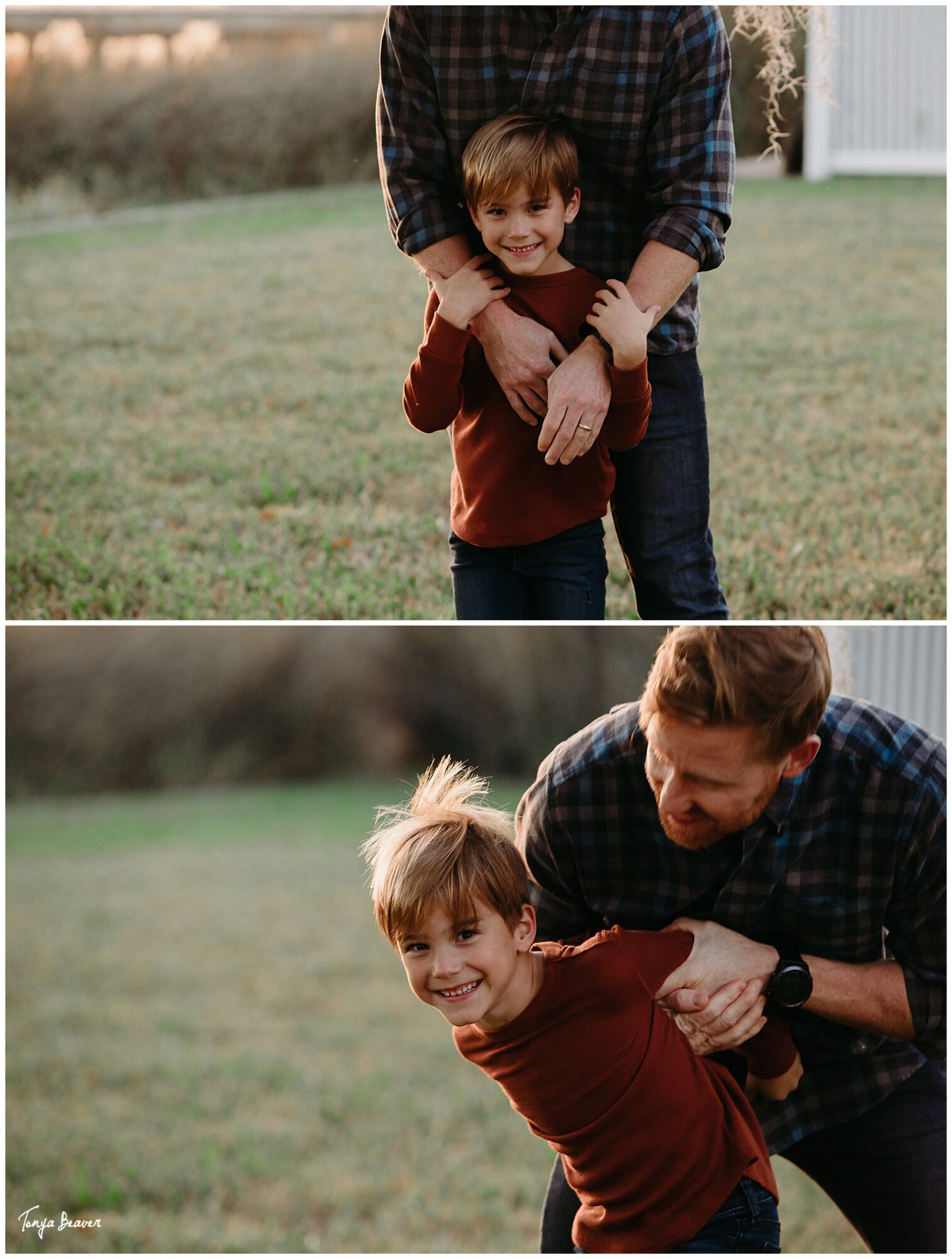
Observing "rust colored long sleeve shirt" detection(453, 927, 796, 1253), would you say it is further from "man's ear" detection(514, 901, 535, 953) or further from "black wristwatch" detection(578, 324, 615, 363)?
"black wristwatch" detection(578, 324, 615, 363)

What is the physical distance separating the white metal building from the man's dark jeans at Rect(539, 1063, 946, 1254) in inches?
326

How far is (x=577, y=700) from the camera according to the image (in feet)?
24.9

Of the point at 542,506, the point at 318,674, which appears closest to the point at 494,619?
the point at 542,506

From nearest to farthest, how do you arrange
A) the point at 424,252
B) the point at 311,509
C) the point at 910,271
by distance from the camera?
the point at 424,252, the point at 311,509, the point at 910,271

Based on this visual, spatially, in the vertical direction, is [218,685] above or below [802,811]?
below

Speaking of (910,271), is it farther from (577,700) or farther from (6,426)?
(6,426)

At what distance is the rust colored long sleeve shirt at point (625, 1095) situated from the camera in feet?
6.75

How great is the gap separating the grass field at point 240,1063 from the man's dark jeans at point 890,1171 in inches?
59.6

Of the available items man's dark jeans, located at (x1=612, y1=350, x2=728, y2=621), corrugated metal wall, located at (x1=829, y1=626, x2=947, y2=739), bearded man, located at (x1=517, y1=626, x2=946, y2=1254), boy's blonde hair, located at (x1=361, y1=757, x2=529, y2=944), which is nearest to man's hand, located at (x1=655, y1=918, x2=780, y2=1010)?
bearded man, located at (x1=517, y1=626, x2=946, y2=1254)

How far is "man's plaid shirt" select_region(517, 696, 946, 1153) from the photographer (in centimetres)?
217

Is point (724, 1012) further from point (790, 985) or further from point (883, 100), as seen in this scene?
point (883, 100)

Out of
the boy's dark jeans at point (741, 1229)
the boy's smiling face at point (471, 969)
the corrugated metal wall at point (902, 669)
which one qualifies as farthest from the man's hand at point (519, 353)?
the corrugated metal wall at point (902, 669)

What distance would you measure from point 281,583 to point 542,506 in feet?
8.01

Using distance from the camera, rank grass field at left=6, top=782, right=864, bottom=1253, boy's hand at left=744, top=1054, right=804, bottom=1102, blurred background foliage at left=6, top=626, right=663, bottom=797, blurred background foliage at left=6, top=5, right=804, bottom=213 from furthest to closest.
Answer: blurred background foliage at left=6, top=5, right=804, bottom=213 → blurred background foliage at left=6, top=626, right=663, bottom=797 → grass field at left=6, top=782, right=864, bottom=1253 → boy's hand at left=744, top=1054, right=804, bottom=1102
